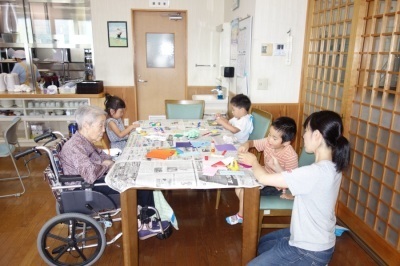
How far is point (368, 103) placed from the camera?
7.54 ft

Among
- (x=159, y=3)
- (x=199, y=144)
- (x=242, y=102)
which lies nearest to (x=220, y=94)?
(x=242, y=102)

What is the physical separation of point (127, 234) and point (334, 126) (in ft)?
4.03

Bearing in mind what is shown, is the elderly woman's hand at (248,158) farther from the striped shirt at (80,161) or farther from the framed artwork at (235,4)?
the framed artwork at (235,4)

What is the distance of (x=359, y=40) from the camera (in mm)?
2354

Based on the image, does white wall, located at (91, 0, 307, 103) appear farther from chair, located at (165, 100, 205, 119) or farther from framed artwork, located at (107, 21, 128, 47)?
chair, located at (165, 100, 205, 119)

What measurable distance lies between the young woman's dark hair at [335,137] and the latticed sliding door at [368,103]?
858 mm

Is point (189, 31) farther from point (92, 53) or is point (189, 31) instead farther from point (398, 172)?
point (398, 172)

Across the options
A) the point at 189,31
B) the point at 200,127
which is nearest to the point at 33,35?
the point at 189,31

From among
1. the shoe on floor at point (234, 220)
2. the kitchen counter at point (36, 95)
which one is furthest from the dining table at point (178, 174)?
the kitchen counter at point (36, 95)

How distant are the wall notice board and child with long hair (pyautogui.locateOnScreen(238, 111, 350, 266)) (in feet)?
6.78

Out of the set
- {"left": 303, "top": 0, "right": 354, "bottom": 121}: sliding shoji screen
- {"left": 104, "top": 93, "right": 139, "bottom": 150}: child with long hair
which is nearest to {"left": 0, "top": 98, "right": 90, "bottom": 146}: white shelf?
{"left": 104, "top": 93, "right": 139, "bottom": 150}: child with long hair

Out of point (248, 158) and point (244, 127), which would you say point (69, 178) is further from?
point (244, 127)

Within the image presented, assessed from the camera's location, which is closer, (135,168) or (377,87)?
(135,168)

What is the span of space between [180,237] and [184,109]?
1.47m
